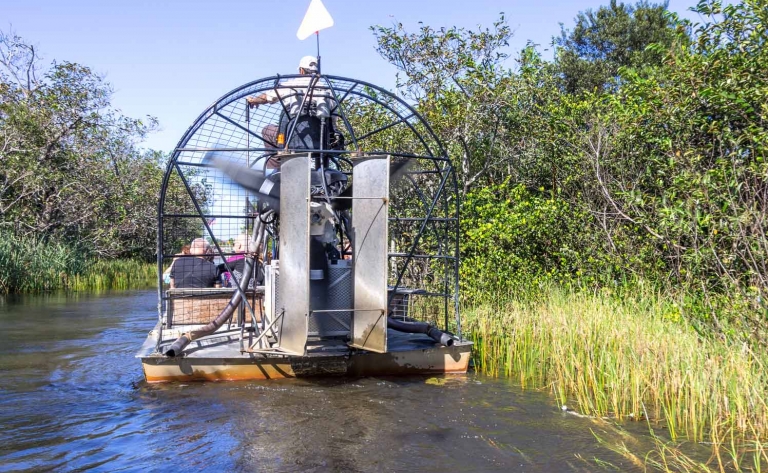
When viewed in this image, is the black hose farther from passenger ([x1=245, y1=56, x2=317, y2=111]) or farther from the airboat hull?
passenger ([x1=245, y1=56, x2=317, y2=111])

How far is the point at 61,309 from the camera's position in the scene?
49.4ft

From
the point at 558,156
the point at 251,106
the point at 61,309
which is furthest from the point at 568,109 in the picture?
the point at 61,309

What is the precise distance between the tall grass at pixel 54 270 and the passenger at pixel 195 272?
903 centimetres

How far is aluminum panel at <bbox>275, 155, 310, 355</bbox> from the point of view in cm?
698

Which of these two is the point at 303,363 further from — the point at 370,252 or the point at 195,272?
the point at 195,272

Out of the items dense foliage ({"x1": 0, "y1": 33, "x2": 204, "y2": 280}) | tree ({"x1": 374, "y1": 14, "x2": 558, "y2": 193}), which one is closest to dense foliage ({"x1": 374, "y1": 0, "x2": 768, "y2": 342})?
tree ({"x1": 374, "y1": 14, "x2": 558, "y2": 193})

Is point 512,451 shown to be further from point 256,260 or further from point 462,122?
point 462,122

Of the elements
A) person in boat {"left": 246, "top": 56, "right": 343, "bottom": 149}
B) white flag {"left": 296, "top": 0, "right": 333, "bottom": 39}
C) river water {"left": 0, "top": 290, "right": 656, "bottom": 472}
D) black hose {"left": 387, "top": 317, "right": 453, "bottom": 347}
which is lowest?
river water {"left": 0, "top": 290, "right": 656, "bottom": 472}

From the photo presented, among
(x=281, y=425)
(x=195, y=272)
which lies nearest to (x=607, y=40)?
(x=195, y=272)

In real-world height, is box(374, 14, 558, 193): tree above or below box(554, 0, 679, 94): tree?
below

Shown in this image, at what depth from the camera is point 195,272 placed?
1107cm

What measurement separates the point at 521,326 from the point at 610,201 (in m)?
2.19

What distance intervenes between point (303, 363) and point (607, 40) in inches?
1006

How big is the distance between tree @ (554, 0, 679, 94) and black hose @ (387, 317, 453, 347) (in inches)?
728
